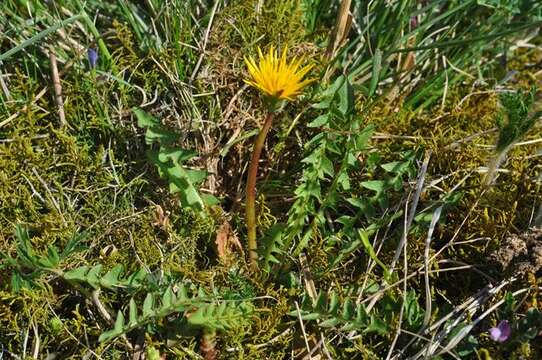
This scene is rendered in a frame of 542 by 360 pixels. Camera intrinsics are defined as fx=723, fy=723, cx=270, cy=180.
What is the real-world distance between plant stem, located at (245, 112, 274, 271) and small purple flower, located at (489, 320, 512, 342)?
0.66 metres

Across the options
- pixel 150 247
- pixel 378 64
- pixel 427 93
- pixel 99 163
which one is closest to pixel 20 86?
pixel 99 163

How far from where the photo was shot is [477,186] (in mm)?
2115

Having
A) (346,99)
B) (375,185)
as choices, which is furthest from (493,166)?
(346,99)

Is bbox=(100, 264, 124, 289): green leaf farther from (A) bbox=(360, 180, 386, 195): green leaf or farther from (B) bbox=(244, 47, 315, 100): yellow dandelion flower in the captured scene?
(A) bbox=(360, 180, 386, 195): green leaf

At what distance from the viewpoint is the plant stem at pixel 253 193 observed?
1824mm

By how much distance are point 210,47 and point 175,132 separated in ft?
1.21

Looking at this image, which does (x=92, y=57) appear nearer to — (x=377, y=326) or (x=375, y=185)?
(x=375, y=185)

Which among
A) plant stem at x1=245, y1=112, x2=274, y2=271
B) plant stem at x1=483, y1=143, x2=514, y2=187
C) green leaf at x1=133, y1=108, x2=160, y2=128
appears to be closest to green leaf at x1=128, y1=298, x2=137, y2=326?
plant stem at x1=245, y1=112, x2=274, y2=271

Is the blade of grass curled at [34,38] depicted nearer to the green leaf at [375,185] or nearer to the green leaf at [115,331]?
the green leaf at [115,331]

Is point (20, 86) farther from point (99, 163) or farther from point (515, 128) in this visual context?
point (515, 128)

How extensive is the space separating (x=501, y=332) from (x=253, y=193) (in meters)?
0.74

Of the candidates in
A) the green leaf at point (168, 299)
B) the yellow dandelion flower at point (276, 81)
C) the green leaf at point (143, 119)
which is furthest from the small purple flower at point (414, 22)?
the green leaf at point (168, 299)

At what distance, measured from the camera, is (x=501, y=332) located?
6.13 feet

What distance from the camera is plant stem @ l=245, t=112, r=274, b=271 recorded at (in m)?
1.82
